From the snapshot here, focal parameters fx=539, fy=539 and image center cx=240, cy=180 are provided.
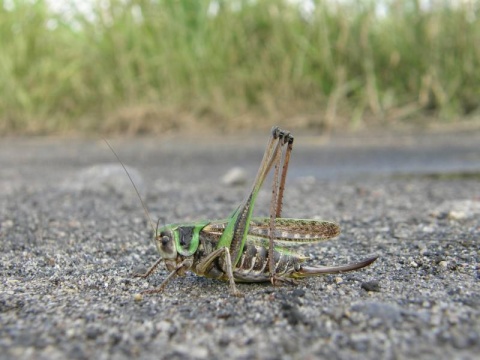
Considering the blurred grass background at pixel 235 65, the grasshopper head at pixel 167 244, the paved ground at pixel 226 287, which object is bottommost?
the paved ground at pixel 226 287

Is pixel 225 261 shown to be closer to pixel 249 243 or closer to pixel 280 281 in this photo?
pixel 249 243

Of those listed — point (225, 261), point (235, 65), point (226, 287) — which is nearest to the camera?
point (225, 261)

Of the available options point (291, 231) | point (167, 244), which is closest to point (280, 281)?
point (291, 231)

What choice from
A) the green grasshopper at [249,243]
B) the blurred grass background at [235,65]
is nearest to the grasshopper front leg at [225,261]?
the green grasshopper at [249,243]

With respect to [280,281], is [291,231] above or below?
above

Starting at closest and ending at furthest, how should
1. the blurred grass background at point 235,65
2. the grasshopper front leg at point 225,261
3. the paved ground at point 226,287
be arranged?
the paved ground at point 226,287
the grasshopper front leg at point 225,261
the blurred grass background at point 235,65

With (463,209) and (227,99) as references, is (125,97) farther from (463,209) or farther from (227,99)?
(463,209)

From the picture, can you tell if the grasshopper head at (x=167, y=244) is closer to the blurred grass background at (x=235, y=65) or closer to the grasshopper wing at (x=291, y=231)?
the grasshopper wing at (x=291, y=231)
